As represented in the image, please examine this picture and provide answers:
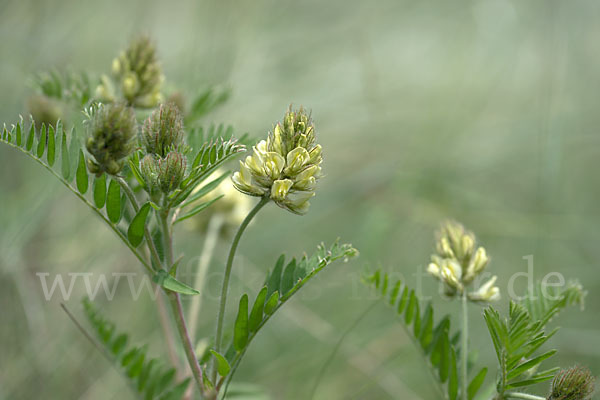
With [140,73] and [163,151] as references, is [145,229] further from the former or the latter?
[140,73]

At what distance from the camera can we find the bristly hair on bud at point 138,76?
1141 millimetres

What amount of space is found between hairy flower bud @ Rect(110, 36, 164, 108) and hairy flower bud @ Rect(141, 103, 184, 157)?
324mm

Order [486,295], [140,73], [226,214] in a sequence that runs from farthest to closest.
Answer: [226,214] < [140,73] < [486,295]

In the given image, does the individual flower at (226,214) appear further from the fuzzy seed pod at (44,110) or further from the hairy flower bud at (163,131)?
the hairy flower bud at (163,131)

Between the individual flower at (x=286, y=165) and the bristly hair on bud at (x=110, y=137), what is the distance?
0.17m

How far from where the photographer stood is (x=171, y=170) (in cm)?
78

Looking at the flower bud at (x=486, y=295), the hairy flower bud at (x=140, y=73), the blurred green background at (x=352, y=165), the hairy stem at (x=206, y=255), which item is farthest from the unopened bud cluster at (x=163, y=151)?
the blurred green background at (x=352, y=165)

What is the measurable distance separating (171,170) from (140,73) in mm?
464

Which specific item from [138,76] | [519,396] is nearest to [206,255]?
[138,76]

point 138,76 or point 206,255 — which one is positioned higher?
point 138,76

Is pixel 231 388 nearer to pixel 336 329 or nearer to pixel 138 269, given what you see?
pixel 336 329

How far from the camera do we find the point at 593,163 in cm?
308

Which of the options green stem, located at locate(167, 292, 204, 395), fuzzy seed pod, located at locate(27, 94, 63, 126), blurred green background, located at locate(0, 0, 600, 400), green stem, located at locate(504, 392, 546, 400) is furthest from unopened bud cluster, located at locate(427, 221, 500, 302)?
fuzzy seed pod, located at locate(27, 94, 63, 126)

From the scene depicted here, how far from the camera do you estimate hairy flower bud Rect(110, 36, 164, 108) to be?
1143mm
